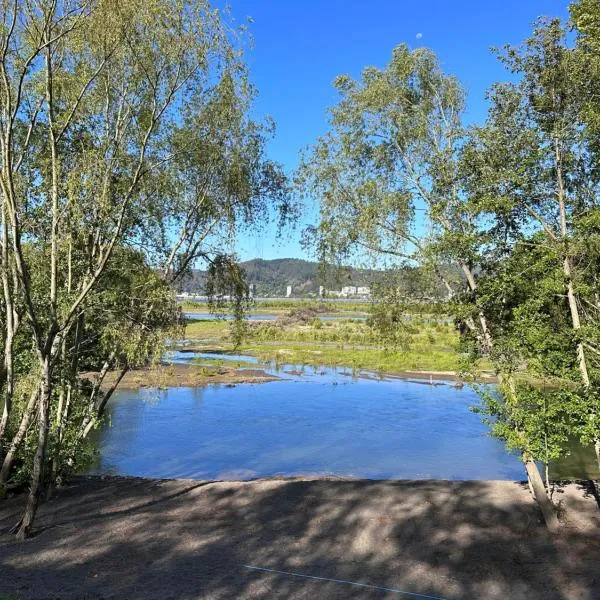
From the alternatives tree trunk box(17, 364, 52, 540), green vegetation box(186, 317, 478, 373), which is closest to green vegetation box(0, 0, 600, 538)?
tree trunk box(17, 364, 52, 540)

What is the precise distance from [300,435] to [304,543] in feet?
50.9

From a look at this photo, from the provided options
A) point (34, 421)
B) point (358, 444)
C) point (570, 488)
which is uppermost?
point (34, 421)

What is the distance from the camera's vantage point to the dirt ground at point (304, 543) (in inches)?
380

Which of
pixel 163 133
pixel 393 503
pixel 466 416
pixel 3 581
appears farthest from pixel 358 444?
pixel 3 581

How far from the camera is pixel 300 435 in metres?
27.4

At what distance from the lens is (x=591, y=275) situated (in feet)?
38.9

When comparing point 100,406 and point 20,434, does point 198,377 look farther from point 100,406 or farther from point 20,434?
point 20,434

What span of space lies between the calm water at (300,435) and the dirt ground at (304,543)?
11.1ft

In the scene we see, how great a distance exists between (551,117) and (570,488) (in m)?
9.12

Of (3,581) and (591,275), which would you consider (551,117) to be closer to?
(591,275)

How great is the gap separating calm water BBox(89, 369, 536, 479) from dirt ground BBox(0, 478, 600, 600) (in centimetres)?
339

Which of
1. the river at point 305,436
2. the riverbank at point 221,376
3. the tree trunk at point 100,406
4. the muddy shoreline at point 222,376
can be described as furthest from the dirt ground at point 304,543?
the muddy shoreline at point 222,376

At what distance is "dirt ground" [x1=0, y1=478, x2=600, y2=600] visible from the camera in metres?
9.64

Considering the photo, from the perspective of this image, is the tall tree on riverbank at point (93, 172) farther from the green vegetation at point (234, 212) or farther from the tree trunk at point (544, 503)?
the tree trunk at point (544, 503)
